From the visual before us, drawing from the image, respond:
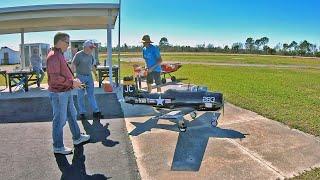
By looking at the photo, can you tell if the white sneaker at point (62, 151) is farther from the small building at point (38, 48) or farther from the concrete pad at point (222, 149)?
the small building at point (38, 48)

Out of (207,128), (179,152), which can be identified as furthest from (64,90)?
(207,128)

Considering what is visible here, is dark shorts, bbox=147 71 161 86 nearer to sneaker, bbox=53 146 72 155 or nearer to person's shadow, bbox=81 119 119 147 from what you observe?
person's shadow, bbox=81 119 119 147

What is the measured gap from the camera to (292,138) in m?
6.26

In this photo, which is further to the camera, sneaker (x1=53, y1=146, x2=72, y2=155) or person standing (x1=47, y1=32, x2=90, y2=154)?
sneaker (x1=53, y1=146, x2=72, y2=155)

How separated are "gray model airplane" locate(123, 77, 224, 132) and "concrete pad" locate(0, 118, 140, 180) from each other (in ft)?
2.67

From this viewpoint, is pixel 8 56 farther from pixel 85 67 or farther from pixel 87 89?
pixel 85 67

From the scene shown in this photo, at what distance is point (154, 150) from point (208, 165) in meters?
1.06

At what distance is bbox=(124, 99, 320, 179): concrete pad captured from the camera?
479cm

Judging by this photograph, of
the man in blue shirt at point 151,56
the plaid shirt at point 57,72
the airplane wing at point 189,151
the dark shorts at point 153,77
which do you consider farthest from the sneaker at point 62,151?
the dark shorts at point 153,77

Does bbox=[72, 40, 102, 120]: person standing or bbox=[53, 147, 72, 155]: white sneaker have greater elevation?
bbox=[72, 40, 102, 120]: person standing

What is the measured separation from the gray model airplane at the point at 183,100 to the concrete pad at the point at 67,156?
2.67ft

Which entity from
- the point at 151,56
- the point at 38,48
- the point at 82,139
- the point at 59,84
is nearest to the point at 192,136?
→ the point at 82,139

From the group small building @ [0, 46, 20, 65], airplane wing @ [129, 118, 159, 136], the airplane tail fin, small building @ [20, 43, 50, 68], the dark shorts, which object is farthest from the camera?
small building @ [0, 46, 20, 65]

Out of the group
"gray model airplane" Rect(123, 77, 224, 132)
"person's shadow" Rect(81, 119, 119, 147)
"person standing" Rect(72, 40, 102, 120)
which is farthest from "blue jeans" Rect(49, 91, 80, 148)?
"gray model airplane" Rect(123, 77, 224, 132)
